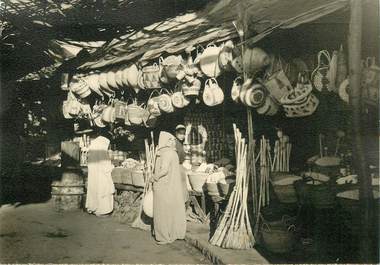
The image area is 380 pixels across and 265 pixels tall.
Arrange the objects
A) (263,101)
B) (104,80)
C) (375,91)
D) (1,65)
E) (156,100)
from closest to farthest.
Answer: (375,91) → (263,101) → (156,100) → (104,80) → (1,65)

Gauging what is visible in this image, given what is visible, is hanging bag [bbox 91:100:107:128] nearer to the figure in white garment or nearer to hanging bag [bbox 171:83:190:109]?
the figure in white garment

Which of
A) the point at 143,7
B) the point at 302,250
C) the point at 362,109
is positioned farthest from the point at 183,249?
the point at 143,7

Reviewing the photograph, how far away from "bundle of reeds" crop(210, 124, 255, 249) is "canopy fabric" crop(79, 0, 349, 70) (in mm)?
1658

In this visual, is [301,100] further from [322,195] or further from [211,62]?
[211,62]

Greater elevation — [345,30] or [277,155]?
[345,30]

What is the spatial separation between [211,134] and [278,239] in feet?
12.0

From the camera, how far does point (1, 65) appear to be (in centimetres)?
1550

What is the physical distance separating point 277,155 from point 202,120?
2.72 metres

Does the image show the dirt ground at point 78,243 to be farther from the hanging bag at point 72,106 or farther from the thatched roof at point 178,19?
the thatched roof at point 178,19

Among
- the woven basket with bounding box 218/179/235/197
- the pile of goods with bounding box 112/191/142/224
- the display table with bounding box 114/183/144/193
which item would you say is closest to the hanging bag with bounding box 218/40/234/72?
the woven basket with bounding box 218/179/235/197

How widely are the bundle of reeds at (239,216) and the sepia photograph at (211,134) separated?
0.02 metres

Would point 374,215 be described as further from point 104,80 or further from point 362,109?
point 104,80

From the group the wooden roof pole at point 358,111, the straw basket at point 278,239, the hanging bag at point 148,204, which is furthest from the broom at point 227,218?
the wooden roof pole at point 358,111

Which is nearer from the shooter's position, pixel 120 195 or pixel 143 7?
pixel 120 195
